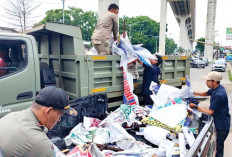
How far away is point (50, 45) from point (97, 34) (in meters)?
0.92

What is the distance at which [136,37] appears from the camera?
48562 millimetres

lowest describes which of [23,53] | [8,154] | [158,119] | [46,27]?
[158,119]

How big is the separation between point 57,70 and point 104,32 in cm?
117

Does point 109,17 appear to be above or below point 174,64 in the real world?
Answer: above

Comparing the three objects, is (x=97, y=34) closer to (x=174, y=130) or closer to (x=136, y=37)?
(x=174, y=130)

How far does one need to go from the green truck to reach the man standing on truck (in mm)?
512

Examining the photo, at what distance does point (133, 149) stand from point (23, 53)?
2.02 metres

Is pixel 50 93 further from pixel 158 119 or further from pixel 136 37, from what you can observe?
pixel 136 37

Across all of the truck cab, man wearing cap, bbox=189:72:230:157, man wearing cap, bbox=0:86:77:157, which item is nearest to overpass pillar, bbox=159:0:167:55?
man wearing cap, bbox=189:72:230:157

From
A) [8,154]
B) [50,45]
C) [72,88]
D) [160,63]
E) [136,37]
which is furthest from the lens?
[136,37]

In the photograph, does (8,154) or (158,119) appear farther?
(158,119)

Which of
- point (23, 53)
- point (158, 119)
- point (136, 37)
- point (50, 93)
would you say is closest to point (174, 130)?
point (158, 119)

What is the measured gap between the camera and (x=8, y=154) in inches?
49.1

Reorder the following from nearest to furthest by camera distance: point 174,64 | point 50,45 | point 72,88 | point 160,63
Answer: point 72,88 < point 50,45 < point 160,63 < point 174,64
